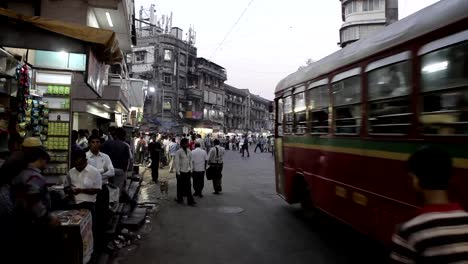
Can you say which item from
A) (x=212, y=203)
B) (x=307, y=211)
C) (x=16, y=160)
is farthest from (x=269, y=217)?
(x=16, y=160)

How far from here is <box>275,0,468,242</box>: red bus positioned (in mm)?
4121

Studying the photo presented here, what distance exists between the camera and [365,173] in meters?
5.72

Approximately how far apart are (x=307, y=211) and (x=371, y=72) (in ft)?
17.1

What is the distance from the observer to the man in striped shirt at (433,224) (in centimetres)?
197

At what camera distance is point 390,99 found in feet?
17.1

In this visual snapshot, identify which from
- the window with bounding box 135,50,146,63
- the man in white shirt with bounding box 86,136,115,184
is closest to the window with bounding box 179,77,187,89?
the window with bounding box 135,50,146,63

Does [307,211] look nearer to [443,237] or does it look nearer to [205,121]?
[443,237]

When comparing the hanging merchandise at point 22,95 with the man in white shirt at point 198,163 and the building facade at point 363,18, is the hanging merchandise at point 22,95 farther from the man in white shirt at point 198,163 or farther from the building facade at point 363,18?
the building facade at point 363,18

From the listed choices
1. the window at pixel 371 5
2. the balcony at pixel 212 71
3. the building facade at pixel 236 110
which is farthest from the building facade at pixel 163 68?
the window at pixel 371 5

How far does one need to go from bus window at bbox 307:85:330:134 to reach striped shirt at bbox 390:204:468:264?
507 cm

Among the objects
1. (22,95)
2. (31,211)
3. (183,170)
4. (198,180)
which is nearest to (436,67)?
(31,211)

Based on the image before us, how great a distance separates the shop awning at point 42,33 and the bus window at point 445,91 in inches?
177

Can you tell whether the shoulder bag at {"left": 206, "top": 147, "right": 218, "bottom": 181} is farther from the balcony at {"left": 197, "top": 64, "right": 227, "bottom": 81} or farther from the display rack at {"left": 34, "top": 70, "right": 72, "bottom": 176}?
the balcony at {"left": 197, "top": 64, "right": 227, "bottom": 81}

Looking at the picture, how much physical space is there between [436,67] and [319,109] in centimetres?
325
